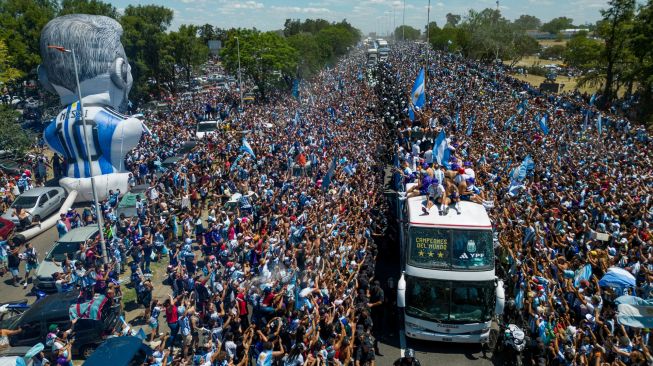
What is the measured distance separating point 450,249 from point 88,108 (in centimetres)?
1662

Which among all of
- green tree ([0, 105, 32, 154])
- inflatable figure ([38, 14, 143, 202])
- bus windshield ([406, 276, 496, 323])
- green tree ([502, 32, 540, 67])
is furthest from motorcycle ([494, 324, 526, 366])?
green tree ([502, 32, 540, 67])

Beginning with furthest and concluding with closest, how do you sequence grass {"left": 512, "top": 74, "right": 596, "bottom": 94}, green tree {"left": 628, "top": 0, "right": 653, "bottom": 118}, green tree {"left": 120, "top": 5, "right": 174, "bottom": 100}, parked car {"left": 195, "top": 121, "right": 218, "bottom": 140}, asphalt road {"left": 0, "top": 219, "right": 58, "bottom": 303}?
grass {"left": 512, "top": 74, "right": 596, "bottom": 94}, green tree {"left": 120, "top": 5, "right": 174, "bottom": 100}, green tree {"left": 628, "top": 0, "right": 653, "bottom": 118}, parked car {"left": 195, "top": 121, "right": 218, "bottom": 140}, asphalt road {"left": 0, "top": 219, "right": 58, "bottom": 303}

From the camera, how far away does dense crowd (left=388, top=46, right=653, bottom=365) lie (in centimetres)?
894

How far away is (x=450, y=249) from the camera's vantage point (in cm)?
980

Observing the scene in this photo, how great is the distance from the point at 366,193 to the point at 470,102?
63.7ft

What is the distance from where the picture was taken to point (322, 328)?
9625mm

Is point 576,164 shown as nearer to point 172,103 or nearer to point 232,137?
point 232,137

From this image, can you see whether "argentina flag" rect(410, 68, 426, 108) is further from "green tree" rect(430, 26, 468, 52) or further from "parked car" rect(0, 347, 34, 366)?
"green tree" rect(430, 26, 468, 52)

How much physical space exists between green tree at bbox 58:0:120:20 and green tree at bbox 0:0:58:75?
2.95m

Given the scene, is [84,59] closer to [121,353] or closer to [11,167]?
[11,167]

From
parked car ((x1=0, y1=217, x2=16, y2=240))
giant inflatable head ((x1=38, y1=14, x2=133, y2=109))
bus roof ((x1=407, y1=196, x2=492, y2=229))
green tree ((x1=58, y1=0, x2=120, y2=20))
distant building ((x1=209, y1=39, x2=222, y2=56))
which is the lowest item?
parked car ((x1=0, y1=217, x2=16, y2=240))

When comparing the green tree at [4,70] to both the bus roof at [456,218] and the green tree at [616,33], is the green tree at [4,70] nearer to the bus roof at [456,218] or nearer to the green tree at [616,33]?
the bus roof at [456,218]

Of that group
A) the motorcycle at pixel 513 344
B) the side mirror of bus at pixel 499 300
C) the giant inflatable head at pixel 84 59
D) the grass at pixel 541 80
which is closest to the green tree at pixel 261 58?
the giant inflatable head at pixel 84 59

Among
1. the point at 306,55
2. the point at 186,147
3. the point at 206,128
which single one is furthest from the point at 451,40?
the point at 186,147
